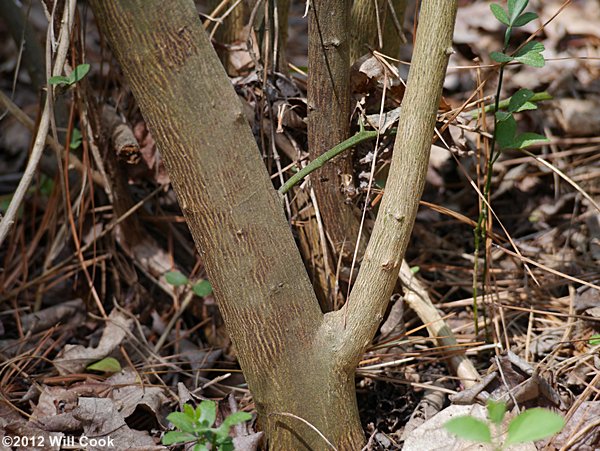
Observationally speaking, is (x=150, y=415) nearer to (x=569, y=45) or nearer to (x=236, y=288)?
(x=236, y=288)

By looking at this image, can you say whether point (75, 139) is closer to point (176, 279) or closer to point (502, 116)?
point (176, 279)

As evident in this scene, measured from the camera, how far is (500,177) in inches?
94.3

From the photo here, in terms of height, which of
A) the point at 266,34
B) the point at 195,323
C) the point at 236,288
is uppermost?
the point at 266,34

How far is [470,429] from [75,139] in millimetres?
1597

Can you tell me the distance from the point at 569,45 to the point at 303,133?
74.1 inches

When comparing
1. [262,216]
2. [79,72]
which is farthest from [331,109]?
[79,72]

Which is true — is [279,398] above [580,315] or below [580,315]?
above

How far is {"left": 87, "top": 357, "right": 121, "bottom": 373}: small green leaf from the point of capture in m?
1.75

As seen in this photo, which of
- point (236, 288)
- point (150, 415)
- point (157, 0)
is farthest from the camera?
point (150, 415)

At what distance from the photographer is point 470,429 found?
36.7 inches

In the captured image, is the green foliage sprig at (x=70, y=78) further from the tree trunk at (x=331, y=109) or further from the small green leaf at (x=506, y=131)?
the small green leaf at (x=506, y=131)

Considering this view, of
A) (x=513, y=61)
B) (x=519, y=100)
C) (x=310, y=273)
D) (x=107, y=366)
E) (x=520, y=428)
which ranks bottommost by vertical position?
(x=107, y=366)

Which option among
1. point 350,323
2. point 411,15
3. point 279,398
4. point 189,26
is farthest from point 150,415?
point 411,15

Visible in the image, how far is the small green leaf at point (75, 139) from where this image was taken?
1.93 meters
